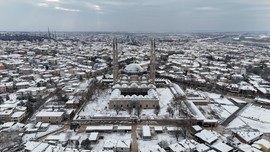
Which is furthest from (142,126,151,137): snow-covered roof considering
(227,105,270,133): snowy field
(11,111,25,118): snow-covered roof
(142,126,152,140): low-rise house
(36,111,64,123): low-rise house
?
(11,111,25,118): snow-covered roof

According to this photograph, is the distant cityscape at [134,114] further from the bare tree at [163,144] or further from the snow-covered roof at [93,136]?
the snow-covered roof at [93,136]

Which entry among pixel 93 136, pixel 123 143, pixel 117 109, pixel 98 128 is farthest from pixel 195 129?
pixel 93 136

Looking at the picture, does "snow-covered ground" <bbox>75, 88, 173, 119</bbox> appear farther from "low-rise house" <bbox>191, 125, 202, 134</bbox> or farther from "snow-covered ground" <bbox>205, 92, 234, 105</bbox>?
"snow-covered ground" <bbox>205, 92, 234, 105</bbox>

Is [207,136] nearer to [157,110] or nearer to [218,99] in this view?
[157,110]

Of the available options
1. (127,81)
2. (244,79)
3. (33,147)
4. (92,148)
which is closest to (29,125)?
(33,147)

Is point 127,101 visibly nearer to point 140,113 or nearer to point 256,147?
point 140,113
